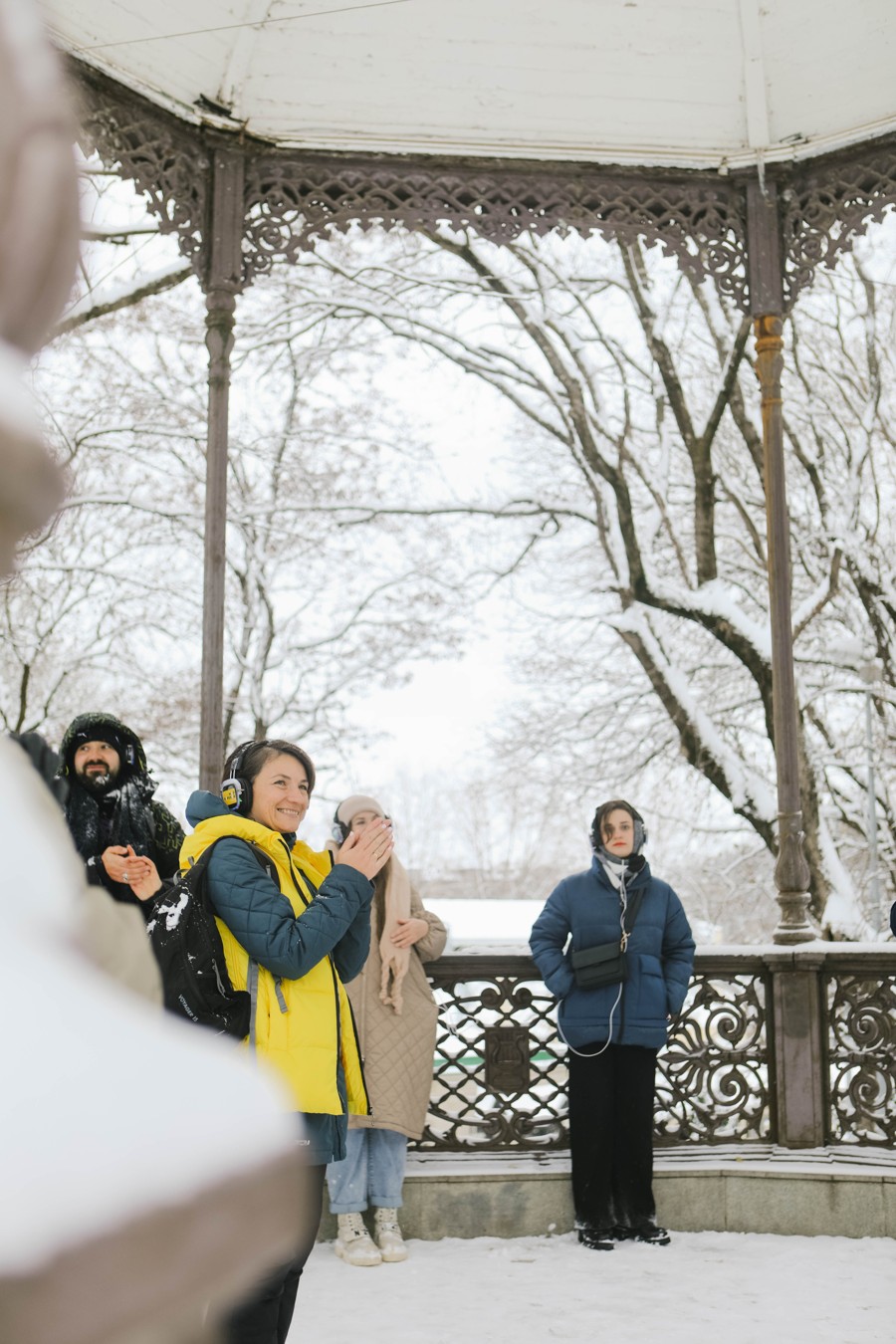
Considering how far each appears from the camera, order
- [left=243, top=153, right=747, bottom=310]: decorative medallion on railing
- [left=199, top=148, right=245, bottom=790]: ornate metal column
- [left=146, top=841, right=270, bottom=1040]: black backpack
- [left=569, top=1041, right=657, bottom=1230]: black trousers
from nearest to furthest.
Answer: [left=146, top=841, right=270, bottom=1040]: black backpack, [left=569, top=1041, right=657, bottom=1230]: black trousers, [left=199, top=148, right=245, bottom=790]: ornate metal column, [left=243, top=153, right=747, bottom=310]: decorative medallion on railing

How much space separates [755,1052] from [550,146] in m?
4.53

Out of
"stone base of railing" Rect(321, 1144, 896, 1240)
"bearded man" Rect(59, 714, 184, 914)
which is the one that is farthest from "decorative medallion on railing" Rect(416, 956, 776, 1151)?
"bearded man" Rect(59, 714, 184, 914)

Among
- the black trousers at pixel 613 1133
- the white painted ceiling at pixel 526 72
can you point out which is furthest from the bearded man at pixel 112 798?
the white painted ceiling at pixel 526 72

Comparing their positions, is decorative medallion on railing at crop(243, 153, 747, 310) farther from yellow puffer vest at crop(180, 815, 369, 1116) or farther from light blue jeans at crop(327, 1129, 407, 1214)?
yellow puffer vest at crop(180, 815, 369, 1116)

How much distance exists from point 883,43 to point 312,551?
12137 mm

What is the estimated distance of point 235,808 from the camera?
11.1 feet

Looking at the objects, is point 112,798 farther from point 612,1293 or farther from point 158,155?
point 158,155

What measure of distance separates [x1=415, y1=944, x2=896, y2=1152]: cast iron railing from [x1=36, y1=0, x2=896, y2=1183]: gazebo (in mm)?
19

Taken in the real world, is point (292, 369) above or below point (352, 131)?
above

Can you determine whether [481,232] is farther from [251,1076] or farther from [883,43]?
[251,1076]

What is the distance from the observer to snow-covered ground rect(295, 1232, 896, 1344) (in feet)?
15.2

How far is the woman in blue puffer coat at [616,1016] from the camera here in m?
5.79

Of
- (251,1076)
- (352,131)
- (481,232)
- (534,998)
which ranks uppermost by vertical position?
(352,131)

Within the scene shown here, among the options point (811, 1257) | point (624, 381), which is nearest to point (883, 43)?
point (811, 1257)
